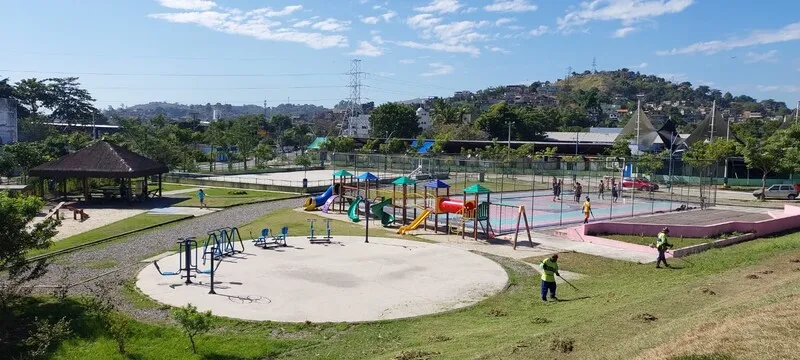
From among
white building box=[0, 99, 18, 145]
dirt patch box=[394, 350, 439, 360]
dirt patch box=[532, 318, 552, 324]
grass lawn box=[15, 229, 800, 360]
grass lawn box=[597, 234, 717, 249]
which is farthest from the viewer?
white building box=[0, 99, 18, 145]

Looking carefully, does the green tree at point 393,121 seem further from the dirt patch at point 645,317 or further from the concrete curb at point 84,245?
the dirt patch at point 645,317

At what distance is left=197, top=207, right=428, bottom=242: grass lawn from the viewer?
101 feet

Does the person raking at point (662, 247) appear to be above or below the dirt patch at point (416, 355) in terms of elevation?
above

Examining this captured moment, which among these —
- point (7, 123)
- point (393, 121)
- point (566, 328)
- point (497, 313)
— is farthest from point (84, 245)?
point (393, 121)

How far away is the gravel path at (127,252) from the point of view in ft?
69.0

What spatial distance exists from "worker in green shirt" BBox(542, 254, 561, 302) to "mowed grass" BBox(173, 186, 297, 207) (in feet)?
93.8

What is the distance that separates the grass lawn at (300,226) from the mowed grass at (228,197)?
6.93m

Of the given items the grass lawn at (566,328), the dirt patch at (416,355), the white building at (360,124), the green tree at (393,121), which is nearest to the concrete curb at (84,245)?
the grass lawn at (566,328)

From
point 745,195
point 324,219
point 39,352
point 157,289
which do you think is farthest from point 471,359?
point 745,195

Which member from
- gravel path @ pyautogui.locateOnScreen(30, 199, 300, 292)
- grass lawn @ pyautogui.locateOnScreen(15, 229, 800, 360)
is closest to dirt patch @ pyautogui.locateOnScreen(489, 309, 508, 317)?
grass lawn @ pyautogui.locateOnScreen(15, 229, 800, 360)

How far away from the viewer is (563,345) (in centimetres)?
1098

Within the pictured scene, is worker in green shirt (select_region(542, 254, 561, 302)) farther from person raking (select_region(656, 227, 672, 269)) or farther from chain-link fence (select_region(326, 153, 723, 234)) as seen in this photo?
chain-link fence (select_region(326, 153, 723, 234))

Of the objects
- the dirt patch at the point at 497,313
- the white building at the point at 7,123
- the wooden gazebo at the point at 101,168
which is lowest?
the dirt patch at the point at 497,313

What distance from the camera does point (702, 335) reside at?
32.2 feet
